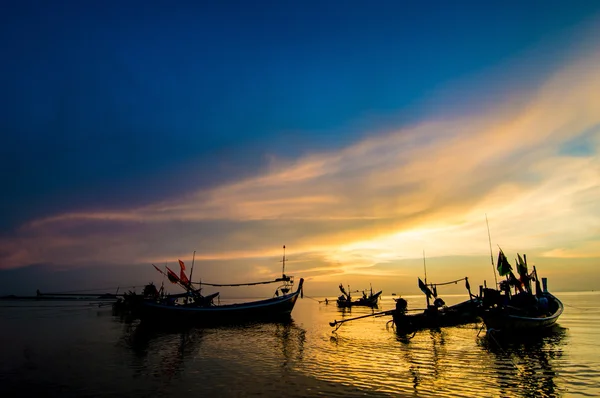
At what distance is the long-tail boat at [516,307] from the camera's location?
2872cm

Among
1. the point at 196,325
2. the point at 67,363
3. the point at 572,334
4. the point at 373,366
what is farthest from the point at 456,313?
the point at 67,363

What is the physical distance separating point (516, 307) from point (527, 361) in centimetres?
1532

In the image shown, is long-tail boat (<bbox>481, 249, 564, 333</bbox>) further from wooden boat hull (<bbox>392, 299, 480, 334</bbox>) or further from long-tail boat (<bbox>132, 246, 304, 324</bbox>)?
long-tail boat (<bbox>132, 246, 304, 324</bbox>)

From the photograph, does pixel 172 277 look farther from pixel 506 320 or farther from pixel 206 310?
pixel 506 320

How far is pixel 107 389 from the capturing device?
1543cm

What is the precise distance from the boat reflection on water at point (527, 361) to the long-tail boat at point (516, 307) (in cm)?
99

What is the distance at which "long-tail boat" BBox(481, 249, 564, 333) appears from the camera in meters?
28.7

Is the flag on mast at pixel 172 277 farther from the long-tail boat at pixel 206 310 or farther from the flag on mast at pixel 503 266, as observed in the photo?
the flag on mast at pixel 503 266

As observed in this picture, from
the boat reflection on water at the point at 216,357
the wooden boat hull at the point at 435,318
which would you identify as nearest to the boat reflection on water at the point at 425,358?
the wooden boat hull at the point at 435,318

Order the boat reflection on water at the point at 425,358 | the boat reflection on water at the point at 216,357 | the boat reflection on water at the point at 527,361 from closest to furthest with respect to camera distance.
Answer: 1. the boat reflection on water at the point at 527,361
2. the boat reflection on water at the point at 425,358
3. the boat reflection on water at the point at 216,357

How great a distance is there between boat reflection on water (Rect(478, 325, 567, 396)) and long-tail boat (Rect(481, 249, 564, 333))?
99 centimetres

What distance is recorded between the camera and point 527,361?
2017cm

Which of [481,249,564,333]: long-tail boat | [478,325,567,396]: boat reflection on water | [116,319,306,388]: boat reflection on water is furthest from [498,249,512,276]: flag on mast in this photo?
[116,319,306,388]: boat reflection on water

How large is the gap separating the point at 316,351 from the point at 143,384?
13.2 m
